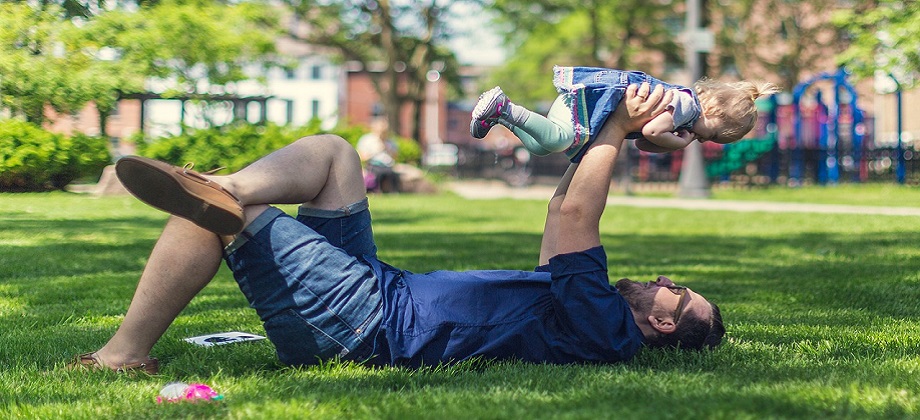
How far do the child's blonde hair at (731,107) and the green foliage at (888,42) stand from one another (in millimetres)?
17441

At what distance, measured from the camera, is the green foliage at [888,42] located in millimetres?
19891

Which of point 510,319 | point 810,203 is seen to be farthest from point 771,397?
point 810,203

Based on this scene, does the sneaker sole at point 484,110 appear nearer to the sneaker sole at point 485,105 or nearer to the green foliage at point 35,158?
the sneaker sole at point 485,105

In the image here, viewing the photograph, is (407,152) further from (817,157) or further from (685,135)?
(685,135)

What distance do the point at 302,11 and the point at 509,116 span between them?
98.8 ft

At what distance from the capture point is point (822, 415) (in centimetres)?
280

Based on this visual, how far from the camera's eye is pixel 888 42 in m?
21.0

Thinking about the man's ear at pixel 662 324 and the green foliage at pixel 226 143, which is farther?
the green foliage at pixel 226 143

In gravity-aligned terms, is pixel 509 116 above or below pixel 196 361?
above

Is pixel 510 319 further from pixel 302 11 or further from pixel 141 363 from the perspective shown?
pixel 302 11

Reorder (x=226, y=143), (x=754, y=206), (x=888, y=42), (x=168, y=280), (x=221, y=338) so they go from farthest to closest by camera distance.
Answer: (x=888, y=42), (x=754, y=206), (x=226, y=143), (x=221, y=338), (x=168, y=280)

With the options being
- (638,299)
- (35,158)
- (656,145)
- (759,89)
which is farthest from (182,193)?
(35,158)

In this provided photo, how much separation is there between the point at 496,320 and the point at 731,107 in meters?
1.21

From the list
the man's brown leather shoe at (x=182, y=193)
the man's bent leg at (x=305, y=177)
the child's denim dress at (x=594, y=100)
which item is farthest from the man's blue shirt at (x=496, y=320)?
the man's brown leather shoe at (x=182, y=193)
